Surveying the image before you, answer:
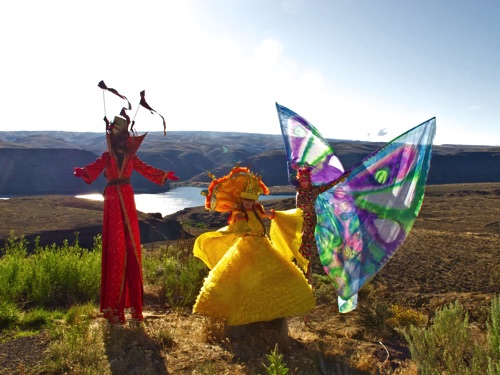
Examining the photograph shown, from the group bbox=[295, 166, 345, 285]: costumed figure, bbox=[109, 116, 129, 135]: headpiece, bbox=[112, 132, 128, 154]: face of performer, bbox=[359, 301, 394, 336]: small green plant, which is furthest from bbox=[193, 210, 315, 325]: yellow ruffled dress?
bbox=[109, 116, 129, 135]: headpiece

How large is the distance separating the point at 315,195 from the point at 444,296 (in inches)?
129

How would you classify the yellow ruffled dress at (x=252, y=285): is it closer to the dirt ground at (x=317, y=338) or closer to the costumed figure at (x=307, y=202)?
the dirt ground at (x=317, y=338)

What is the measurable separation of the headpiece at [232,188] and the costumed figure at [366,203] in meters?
1.33

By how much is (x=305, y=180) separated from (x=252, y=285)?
2.05m

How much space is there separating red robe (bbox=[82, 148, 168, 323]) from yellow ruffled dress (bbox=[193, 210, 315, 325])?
931 mm

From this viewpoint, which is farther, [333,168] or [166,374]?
[333,168]

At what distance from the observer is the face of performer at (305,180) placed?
582cm

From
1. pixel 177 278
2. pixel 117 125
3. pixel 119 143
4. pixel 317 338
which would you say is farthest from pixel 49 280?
pixel 317 338

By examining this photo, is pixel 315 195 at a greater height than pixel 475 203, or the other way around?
pixel 315 195

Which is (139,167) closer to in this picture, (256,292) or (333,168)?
(256,292)

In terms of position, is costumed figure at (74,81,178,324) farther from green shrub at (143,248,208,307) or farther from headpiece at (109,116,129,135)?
green shrub at (143,248,208,307)

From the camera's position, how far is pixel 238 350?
430 cm

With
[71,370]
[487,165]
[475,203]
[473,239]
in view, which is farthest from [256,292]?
[487,165]

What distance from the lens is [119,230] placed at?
4770mm
